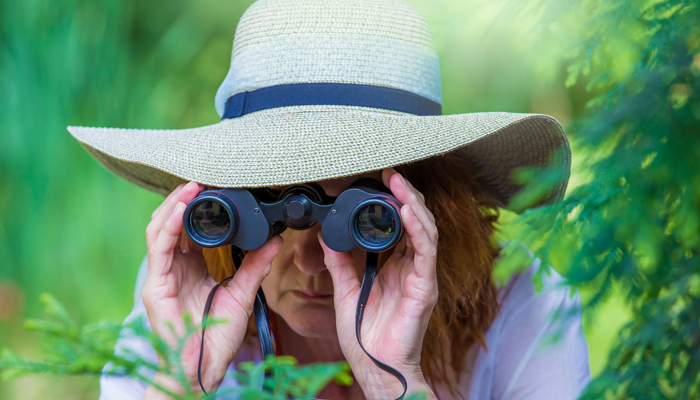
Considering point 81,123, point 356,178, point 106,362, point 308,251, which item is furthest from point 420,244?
point 81,123

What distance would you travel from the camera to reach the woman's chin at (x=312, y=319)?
128 cm

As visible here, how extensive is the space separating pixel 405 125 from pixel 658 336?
62 cm

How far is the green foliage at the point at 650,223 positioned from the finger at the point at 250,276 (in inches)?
27.4

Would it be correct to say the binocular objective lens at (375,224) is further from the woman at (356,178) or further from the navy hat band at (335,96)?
the navy hat band at (335,96)

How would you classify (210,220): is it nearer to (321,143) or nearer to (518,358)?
(321,143)

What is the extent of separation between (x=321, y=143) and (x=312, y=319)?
1.61 feet

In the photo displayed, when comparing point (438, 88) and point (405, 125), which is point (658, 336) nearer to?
point (405, 125)

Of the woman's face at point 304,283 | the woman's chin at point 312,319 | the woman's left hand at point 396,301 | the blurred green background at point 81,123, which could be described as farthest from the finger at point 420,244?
the blurred green background at point 81,123

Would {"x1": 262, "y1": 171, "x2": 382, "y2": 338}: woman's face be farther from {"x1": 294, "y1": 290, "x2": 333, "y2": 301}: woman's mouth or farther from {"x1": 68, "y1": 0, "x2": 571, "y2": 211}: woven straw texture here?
{"x1": 68, "y1": 0, "x2": 571, "y2": 211}: woven straw texture

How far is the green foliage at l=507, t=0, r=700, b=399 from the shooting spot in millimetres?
503

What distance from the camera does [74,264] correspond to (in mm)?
2326

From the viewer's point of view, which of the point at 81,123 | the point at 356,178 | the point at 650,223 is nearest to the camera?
the point at 650,223

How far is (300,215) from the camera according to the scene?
1.07m

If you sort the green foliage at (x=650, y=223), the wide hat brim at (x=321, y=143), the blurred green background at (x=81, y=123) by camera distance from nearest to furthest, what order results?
the green foliage at (x=650, y=223) → the wide hat brim at (x=321, y=143) → the blurred green background at (x=81, y=123)
